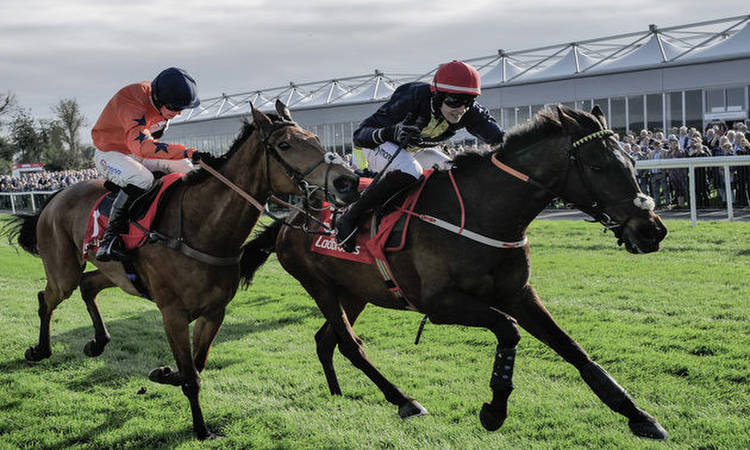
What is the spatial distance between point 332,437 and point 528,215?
1.76m

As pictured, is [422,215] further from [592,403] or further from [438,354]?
[438,354]

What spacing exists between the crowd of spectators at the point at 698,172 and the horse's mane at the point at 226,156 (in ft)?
38.8

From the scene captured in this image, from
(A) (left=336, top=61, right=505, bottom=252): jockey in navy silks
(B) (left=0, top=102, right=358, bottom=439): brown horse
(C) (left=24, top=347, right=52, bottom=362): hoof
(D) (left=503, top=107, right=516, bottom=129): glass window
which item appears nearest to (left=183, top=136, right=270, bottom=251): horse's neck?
(B) (left=0, top=102, right=358, bottom=439): brown horse

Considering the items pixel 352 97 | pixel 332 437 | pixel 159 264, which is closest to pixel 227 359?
pixel 159 264

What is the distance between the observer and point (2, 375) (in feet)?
19.0

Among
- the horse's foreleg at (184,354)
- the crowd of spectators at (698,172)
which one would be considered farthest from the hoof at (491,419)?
the crowd of spectators at (698,172)

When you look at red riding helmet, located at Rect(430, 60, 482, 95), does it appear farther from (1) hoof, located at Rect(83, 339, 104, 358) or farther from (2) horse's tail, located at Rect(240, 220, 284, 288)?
(1) hoof, located at Rect(83, 339, 104, 358)

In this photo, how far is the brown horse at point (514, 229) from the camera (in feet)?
12.0

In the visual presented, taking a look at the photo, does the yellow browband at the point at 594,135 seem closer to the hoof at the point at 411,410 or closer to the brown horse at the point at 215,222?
the brown horse at the point at 215,222

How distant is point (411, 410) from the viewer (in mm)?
4445

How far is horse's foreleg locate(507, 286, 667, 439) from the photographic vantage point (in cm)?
372

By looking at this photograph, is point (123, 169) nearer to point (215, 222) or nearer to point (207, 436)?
point (215, 222)

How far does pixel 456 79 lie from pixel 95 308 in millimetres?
3880

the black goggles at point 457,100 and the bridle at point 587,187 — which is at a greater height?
the black goggles at point 457,100
